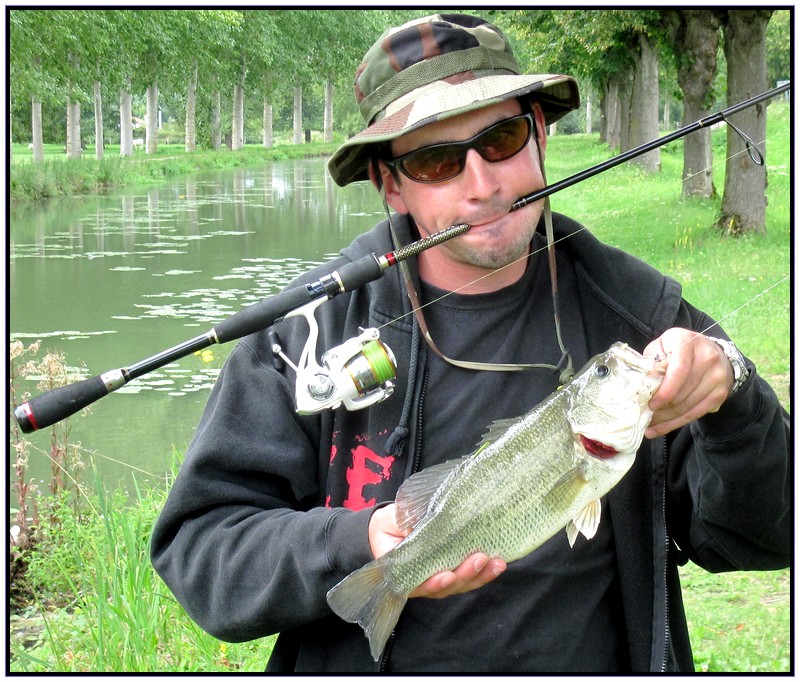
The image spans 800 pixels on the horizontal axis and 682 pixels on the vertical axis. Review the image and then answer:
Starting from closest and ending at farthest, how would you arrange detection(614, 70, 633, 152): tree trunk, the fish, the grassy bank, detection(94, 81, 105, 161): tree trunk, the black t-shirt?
the fish < the black t-shirt < the grassy bank < detection(614, 70, 633, 152): tree trunk < detection(94, 81, 105, 161): tree trunk

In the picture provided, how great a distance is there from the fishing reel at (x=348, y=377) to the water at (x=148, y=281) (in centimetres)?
273

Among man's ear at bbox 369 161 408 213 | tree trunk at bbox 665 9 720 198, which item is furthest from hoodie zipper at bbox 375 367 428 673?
tree trunk at bbox 665 9 720 198

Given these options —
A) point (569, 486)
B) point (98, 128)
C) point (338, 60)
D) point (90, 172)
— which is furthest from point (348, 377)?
point (338, 60)

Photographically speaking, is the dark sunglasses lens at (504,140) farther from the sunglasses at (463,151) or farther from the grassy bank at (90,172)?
the grassy bank at (90,172)

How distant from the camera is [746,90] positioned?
→ 10.8 metres

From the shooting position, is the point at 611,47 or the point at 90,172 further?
the point at 90,172

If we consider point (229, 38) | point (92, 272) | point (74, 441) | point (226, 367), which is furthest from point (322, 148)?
point (226, 367)

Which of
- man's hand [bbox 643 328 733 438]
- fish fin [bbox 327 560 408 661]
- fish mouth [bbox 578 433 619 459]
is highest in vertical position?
man's hand [bbox 643 328 733 438]

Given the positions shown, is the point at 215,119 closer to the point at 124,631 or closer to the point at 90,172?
the point at 90,172

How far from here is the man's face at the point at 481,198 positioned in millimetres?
2576

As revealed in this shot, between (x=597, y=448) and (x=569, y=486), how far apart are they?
10 cm

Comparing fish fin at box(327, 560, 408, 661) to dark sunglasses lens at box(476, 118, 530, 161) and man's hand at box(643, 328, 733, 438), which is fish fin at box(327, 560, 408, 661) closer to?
man's hand at box(643, 328, 733, 438)

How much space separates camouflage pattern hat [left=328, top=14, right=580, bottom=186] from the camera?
8.47ft

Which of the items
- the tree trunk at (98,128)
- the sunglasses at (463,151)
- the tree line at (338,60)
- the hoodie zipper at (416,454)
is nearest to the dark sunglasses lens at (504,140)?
the sunglasses at (463,151)
